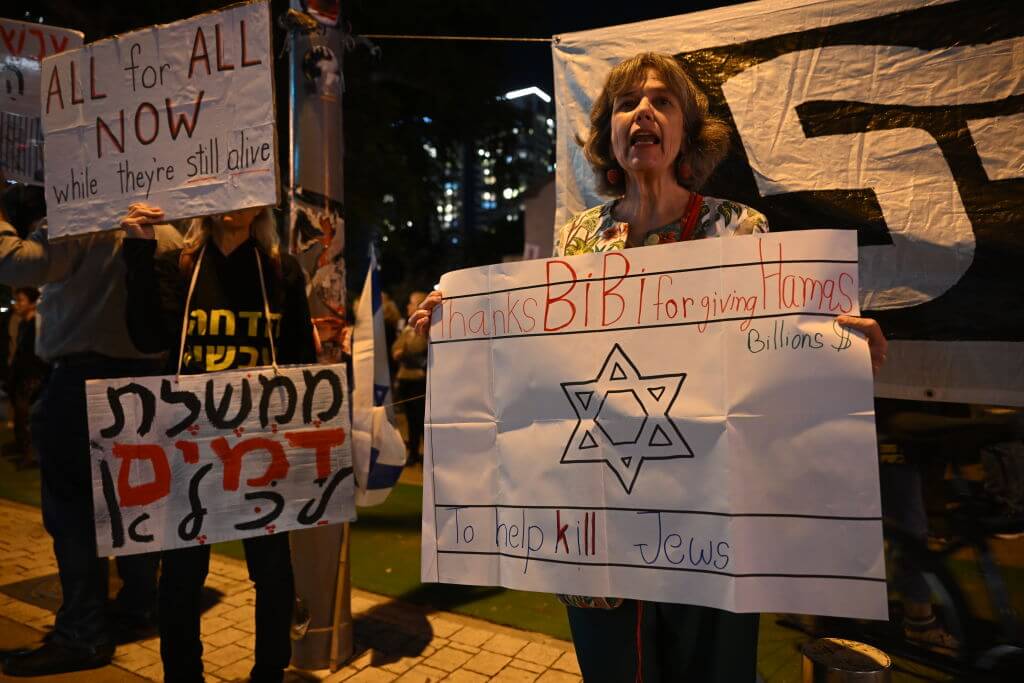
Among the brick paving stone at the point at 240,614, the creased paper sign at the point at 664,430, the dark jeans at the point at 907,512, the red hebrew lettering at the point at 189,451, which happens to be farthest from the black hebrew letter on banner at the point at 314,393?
the dark jeans at the point at 907,512

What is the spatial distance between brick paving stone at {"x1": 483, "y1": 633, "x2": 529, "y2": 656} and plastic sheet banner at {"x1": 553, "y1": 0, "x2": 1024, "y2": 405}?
78.7 inches

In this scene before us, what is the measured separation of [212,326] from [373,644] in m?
1.82

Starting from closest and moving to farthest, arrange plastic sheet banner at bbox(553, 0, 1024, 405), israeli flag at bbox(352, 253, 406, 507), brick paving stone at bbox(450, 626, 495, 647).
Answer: plastic sheet banner at bbox(553, 0, 1024, 405) → israeli flag at bbox(352, 253, 406, 507) → brick paving stone at bbox(450, 626, 495, 647)

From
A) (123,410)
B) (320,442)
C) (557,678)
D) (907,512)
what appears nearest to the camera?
(123,410)

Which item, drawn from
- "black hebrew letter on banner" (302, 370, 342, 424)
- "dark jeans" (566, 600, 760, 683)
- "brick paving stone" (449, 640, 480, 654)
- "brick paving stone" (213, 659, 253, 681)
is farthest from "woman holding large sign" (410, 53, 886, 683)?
"brick paving stone" (213, 659, 253, 681)

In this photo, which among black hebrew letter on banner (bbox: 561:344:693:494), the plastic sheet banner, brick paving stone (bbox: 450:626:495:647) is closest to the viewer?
black hebrew letter on banner (bbox: 561:344:693:494)

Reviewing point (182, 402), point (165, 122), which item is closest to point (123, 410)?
point (182, 402)

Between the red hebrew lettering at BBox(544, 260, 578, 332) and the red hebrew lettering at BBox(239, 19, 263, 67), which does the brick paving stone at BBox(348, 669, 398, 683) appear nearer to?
the red hebrew lettering at BBox(544, 260, 578, 332)

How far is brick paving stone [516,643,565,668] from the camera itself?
10.0 feet

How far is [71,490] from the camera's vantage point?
3.07 meters

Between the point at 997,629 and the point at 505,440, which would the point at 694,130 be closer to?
the point at 505,440

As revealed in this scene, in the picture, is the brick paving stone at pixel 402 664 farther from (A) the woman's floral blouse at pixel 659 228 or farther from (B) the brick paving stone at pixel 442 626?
(A) the woman's floral blouse at pixel 659 228

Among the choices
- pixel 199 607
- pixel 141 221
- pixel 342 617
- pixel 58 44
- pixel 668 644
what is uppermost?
pixel 58 44

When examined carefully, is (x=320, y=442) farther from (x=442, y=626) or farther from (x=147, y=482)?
(x=442, y=626)
